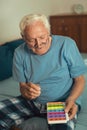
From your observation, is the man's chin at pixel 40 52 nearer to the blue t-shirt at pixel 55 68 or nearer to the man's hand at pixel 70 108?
the blue t-shirt at pixel 55 68

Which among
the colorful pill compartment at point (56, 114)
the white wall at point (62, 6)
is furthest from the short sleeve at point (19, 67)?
the white wall at point (62, 6)

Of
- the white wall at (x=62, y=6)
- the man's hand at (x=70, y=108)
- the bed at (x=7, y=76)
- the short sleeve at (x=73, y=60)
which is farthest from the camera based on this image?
the white wall at (x=62, y=6)

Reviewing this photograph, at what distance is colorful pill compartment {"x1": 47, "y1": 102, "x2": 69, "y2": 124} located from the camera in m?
1.10

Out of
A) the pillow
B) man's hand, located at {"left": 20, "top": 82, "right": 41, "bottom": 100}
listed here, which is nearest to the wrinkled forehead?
man's hand, located at {"left": 20, "top": 82, "right": 41, "bottom": 100}

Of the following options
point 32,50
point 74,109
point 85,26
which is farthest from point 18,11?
point 74,109

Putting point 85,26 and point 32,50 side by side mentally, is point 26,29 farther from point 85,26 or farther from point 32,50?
point 85,26

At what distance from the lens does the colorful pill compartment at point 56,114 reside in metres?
1.10

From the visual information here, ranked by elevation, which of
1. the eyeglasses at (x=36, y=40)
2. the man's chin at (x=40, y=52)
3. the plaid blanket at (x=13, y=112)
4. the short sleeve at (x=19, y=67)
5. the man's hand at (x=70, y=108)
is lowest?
the plaid blanket at (x=13, y=112)

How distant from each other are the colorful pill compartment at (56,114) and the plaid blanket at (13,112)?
244mm

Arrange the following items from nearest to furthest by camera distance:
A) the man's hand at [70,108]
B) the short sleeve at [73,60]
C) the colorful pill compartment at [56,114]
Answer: the colorful pill compartment at [56,114] < the man's hand at [70,108] < the short sleeve at [73,60]

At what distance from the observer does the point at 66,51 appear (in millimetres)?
1320

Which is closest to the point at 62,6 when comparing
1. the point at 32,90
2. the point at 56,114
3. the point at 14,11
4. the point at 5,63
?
the point at 14,11

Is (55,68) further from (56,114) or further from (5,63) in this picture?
(5,63)

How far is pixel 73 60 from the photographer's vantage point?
132cm
